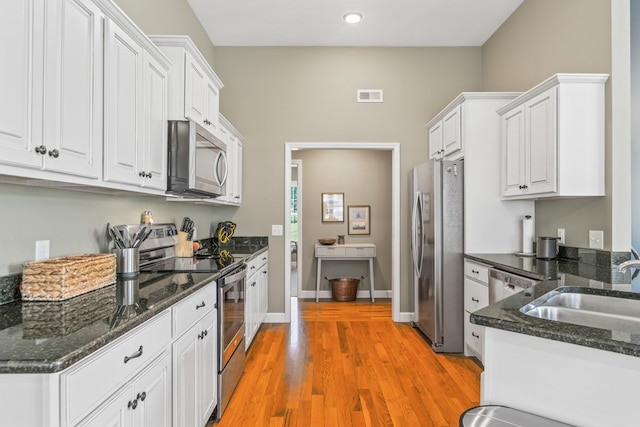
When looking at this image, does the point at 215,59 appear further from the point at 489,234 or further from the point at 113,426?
the point at 113,426

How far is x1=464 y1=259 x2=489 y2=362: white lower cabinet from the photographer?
2953 mm

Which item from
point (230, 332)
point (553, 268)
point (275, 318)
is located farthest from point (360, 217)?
point (230, 332)

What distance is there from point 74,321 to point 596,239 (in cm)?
298

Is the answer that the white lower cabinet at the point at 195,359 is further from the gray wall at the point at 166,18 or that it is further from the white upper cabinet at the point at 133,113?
the gray wall at the point at 166,18

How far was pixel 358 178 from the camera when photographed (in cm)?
586

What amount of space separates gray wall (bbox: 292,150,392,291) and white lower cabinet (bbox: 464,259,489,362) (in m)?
2.47

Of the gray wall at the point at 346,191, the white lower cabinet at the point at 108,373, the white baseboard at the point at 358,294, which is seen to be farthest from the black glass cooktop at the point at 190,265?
the gray wall at the point at 346,191

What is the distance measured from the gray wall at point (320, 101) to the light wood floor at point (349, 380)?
3.55ft

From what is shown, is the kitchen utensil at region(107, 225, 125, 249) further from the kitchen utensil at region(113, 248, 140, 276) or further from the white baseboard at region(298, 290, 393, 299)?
the white baseboard at region(298, 290, 393, 299)

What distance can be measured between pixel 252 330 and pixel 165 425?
6.17 ft

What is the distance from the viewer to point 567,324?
1.11 meters

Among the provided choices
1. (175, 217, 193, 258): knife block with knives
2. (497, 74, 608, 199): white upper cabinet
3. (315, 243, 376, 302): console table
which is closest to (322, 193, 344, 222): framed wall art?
(315, 243, 376, 302): console table

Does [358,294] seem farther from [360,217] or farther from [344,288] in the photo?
[360,217]

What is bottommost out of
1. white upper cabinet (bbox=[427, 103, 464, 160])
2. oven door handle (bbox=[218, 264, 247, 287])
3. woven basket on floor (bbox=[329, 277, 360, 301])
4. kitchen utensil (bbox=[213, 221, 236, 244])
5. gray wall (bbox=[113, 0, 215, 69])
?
woven basket on floor (bbox=[329, 277, 360, 301])
